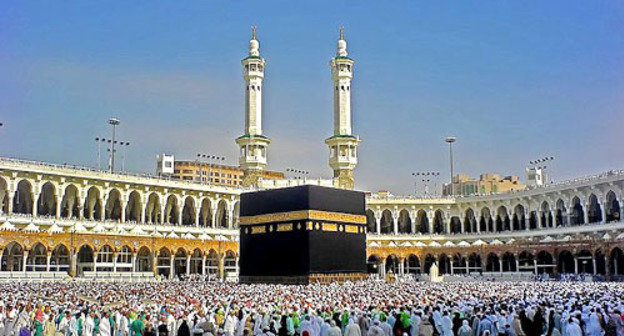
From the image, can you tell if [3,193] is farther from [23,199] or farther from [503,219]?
[503,219]

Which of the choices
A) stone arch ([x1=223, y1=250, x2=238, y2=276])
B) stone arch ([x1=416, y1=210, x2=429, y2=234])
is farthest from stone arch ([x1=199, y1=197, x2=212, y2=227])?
stone arch ([x1=416, y1=210, x2=429, y2=234])

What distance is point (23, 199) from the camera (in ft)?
122

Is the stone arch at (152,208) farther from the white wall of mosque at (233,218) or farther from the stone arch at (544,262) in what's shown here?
the stone arch at (544,262)

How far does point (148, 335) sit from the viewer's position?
9570 millimetres

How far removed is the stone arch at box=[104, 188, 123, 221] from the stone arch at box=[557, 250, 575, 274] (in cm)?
2615

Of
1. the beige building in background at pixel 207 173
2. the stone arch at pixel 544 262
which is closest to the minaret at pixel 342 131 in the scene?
the stone arch at pixel 544 262

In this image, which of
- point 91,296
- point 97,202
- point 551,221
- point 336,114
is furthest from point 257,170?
point 91,296

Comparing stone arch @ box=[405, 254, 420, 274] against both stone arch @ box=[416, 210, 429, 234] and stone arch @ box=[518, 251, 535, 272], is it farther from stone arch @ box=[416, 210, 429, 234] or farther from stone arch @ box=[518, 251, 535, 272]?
stone arch @ box=[518, 251, 535, 272]

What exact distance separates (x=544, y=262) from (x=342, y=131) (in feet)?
53.8

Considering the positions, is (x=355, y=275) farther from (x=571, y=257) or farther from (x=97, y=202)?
(x=97, y=202)

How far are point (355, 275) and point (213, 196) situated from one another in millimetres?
15956

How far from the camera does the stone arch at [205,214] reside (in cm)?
4419

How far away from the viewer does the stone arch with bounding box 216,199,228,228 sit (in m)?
45.5

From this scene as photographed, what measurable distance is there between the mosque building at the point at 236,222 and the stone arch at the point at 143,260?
0.08 metres
